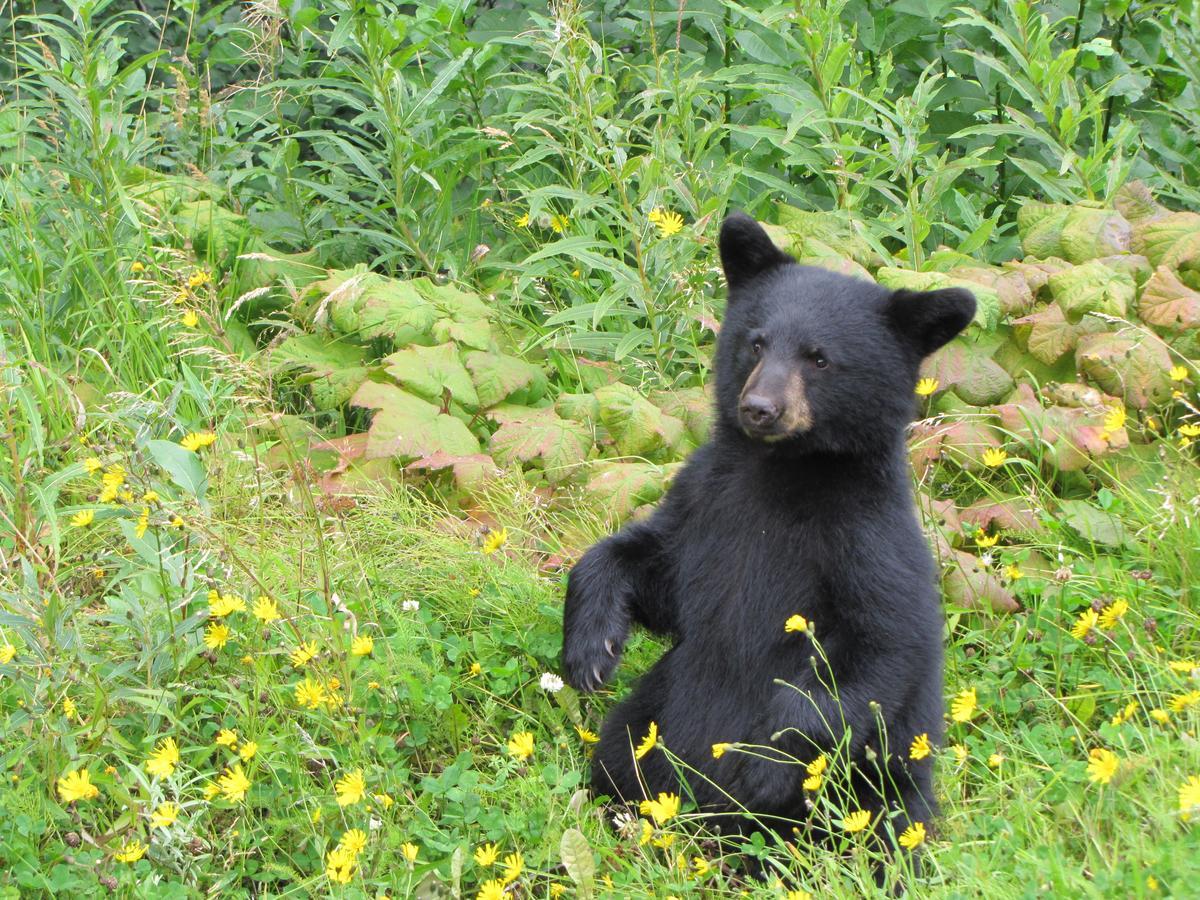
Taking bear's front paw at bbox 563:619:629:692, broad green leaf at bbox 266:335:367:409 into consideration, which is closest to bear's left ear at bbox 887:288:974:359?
bear's front paw at bbox 563:619:629:692

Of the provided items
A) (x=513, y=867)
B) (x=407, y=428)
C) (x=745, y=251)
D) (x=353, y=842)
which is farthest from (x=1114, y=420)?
(x=353, y=842)

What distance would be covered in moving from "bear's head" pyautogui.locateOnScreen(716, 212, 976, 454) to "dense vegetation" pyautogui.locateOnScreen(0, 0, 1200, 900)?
72 cm

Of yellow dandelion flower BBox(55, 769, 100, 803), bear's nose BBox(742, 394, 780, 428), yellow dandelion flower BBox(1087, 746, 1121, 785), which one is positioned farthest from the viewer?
bear's nose BBox(742, 394, 780, 428)

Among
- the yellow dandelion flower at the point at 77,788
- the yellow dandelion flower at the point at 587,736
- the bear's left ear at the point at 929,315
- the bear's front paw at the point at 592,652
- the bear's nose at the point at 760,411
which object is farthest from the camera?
the yellow dandelion flower at the point at 587,736

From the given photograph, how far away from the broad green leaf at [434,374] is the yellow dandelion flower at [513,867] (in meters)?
2.12

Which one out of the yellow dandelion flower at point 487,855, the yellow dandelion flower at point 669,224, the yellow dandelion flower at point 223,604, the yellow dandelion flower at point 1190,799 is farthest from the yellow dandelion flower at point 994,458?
the yellow dandelion flower at point 223,604

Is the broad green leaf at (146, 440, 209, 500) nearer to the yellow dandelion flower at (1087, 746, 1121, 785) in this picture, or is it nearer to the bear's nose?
the bear's nose

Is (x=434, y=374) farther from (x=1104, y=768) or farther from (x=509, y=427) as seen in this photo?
(x=1104, y=768)

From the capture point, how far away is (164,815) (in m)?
2.93

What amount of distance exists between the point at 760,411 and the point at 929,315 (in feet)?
1.77

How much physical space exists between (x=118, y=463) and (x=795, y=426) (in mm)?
1716

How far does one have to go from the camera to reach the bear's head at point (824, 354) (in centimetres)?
344

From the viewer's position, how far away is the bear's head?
11.3 ft

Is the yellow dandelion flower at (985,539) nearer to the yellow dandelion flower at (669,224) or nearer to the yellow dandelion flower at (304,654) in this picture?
the yellow dandelion flower at (669,224)
